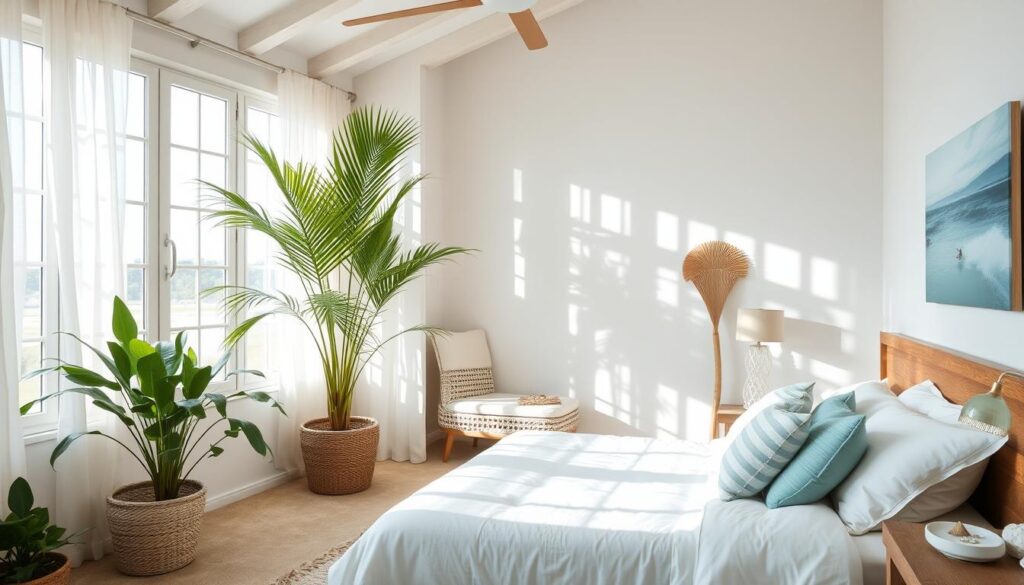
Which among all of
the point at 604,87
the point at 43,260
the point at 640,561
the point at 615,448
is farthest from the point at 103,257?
the point at 604,87

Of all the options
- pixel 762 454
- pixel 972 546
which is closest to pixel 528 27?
pixel 762 454

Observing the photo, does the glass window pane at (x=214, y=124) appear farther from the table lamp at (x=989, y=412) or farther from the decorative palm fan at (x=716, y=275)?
the table lamp at (x=989, y=412)

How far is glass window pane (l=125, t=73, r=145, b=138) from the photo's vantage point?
3451 mm

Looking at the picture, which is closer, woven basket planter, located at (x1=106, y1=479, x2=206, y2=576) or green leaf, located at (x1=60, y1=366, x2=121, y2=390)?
green leaf, located at (x1=60, y1=366, x2=121, y2=390)

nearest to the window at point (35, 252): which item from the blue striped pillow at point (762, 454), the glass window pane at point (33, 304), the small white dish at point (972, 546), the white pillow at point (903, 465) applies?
the glass window pane at point (33, 304)

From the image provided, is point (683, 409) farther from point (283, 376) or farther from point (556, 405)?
point (283, 376)

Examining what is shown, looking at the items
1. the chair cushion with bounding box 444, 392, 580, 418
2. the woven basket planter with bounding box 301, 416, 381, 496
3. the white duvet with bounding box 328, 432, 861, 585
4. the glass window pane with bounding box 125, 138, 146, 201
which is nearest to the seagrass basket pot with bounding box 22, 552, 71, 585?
the white duvet with bounding box 328, 432, 861, 585

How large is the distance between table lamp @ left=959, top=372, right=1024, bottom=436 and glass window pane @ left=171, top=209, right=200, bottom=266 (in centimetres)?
352

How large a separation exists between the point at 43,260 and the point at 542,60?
3333 millimetres

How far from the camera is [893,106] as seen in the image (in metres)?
3.85

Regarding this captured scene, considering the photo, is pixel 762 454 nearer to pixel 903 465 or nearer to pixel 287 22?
pixel 903 465

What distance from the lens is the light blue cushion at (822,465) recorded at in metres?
2.12

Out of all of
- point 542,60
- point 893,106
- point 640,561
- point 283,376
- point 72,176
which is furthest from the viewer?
point 542,60

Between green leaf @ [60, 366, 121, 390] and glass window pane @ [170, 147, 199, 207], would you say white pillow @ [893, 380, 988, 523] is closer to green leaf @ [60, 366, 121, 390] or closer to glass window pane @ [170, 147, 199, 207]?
green leaf @ [60, 366, 121, 390]
